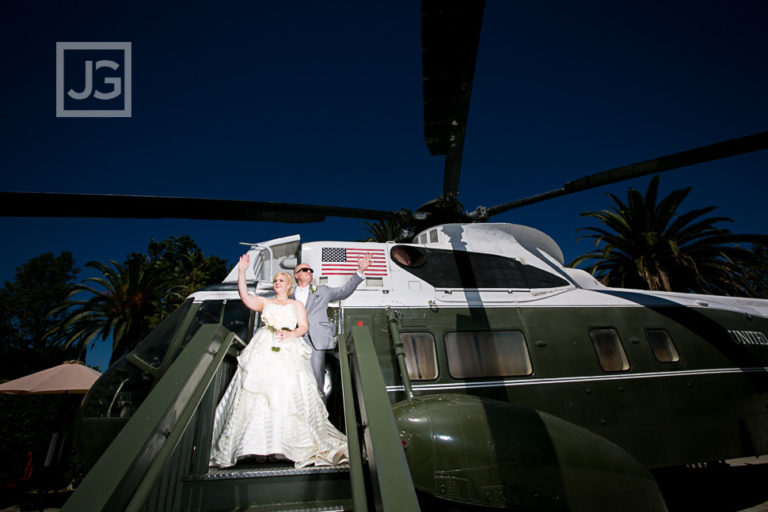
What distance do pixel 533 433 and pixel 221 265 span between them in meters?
36.2

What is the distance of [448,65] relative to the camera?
3369 millimetres

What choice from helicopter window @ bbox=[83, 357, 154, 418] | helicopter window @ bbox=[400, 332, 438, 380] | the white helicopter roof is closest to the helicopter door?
the white helicopter roof

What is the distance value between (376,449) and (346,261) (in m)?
4.48

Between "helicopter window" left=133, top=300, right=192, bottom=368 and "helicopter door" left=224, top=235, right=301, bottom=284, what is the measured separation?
115 centimetres

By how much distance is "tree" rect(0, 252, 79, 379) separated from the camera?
3219 centimetres

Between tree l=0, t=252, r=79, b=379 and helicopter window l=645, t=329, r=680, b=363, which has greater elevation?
tree l=0, t=252, r=79, b=379

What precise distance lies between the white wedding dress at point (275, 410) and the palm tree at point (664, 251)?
19.6 m

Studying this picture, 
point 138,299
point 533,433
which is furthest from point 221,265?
point 533,433

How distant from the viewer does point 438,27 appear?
2963 millimetres

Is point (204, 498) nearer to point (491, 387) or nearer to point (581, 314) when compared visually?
point (491, 387)

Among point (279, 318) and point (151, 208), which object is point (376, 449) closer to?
point (279, 318)

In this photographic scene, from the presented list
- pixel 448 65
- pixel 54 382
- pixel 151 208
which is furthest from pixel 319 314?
pixel 54 382

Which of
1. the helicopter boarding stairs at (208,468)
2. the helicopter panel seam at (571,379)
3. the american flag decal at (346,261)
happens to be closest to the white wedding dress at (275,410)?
the helicopter boarding stairs at (208,468)

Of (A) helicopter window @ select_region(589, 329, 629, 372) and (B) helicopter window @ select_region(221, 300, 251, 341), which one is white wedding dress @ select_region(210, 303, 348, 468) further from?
(A) helicopter window @ select_region(589, 329, 629, 372)
